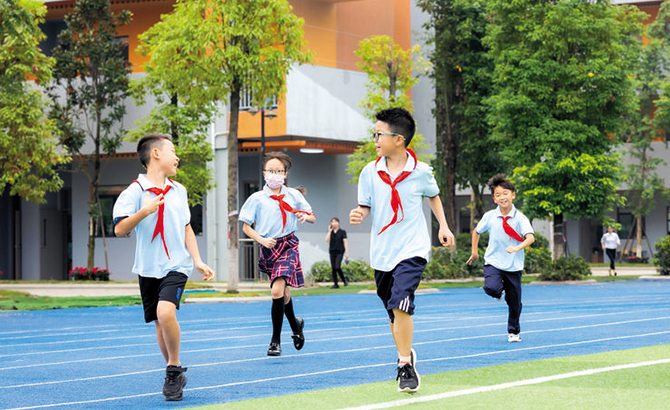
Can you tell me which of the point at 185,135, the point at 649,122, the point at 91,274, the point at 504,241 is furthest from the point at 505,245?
the point at 649,122

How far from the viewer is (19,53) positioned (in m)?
26.0

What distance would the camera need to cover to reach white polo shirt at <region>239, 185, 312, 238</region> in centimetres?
1059

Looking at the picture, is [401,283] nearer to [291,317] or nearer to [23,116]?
[291,317]

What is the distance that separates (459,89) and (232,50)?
1582 cm

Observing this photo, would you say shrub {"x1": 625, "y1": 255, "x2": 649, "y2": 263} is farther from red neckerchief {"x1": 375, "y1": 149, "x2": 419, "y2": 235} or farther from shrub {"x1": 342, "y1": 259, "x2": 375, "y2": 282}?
red neckerchief {"x1": 375, "y1": 149, "x2": 419, "y2": 235}

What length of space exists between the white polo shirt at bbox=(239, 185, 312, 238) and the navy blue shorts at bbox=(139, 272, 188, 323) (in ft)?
9.92

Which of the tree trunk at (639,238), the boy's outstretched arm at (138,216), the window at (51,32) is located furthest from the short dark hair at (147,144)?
the tree trunk at (639,238)

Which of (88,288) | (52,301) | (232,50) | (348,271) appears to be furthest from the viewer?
(348,271)

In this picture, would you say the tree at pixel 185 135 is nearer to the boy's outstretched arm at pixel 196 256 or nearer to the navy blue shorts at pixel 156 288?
the boy's outstretched arm at pixel 196 256

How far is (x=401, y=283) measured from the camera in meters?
7.46

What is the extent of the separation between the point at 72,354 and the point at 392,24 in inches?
1135

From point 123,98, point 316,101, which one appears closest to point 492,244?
point 316,101

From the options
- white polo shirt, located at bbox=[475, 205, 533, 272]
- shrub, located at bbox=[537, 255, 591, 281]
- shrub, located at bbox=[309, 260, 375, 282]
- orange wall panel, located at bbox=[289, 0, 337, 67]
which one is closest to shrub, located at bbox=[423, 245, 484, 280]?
shrub, located at bbox=[309, 260, 375, 282]

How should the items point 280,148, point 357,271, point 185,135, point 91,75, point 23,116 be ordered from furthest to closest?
point 91,75, point 357,271, point 280,148, point 185,135, point 23,116
